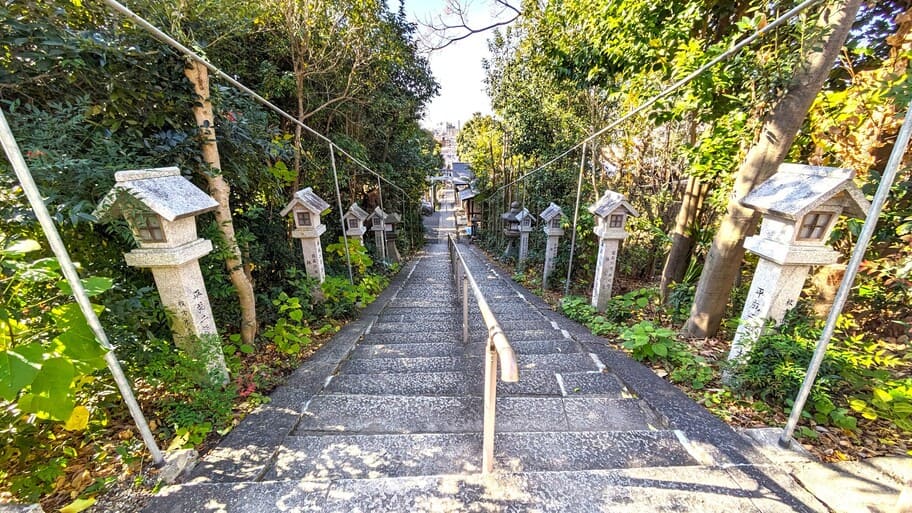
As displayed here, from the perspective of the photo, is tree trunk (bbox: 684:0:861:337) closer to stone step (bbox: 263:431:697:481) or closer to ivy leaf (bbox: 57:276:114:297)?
stone step (bbox: 263:431:697:481)

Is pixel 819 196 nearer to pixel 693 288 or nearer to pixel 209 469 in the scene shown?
pixel 693 288

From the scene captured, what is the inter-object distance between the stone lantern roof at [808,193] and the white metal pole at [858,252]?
48cm

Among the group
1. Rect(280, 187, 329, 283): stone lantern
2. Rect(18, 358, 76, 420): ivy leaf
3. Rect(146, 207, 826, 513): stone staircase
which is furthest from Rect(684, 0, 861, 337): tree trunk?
Rect(280, 187, 329, 283): stone lantern

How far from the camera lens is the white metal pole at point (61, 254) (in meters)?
1.09

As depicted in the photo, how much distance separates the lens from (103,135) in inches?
77.8

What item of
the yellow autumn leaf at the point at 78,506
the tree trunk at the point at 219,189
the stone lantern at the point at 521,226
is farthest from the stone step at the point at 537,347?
the stone lantern at the point at 521,226

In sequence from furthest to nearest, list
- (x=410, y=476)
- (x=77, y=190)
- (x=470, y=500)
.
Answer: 1. (x=77, y=190)
2. (x=410, y=476)
3. (x=470, y=500)

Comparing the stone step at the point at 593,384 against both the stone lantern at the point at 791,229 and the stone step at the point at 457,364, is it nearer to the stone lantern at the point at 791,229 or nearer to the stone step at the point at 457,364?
the stone step at the point at 457,364

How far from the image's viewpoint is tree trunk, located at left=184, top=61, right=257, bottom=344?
2352 mm

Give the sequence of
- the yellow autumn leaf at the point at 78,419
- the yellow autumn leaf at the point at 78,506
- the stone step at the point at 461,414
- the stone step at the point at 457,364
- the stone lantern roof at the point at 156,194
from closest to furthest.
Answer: the yellow autumn leaf at the point at 78,506 → the yellow autumn leaf at the point at 78,419 → the stone lantern roof at the point at 156,194 → the stone step at the point at 461,414 → the stone step at the point at 457,364

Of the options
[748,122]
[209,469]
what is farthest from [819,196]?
[209,469]

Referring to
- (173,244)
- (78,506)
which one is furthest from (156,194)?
(78,506)

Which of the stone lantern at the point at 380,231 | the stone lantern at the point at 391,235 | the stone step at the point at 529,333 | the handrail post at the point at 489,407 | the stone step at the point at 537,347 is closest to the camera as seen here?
the handrail post at the point at 489,407

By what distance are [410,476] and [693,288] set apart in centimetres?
405
